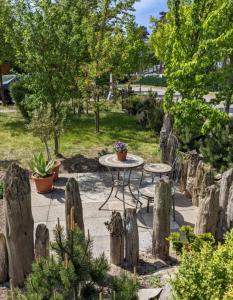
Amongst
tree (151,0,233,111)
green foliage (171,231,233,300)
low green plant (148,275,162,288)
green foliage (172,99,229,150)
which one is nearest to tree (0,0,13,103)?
tree (151,0,233,111)

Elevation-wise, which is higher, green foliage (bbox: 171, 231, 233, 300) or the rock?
green foliage (bbox: 171, 231, 233, 300)

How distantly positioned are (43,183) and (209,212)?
416 cm

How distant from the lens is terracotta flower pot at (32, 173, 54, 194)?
310 inches

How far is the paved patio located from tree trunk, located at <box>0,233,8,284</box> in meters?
1.31

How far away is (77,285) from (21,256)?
1602 millimetres

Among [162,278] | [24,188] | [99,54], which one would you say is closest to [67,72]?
[99,54]

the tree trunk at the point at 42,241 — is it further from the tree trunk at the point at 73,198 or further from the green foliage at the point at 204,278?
the green foliage at the point at 204,278

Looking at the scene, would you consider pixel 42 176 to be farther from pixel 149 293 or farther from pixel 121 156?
pixel 149 293

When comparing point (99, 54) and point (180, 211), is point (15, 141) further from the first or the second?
point (180, 211)

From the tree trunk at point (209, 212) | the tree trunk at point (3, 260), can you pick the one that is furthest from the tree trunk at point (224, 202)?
the tree trunk at point (3, 260)

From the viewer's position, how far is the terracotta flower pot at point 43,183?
310 inches

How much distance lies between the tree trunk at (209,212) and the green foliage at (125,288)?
2307mm

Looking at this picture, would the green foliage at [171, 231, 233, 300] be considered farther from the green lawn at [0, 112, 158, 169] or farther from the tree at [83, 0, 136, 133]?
the tree at [83, 0, 136, 133]

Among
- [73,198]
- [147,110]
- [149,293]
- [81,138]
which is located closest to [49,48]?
[81,138]
